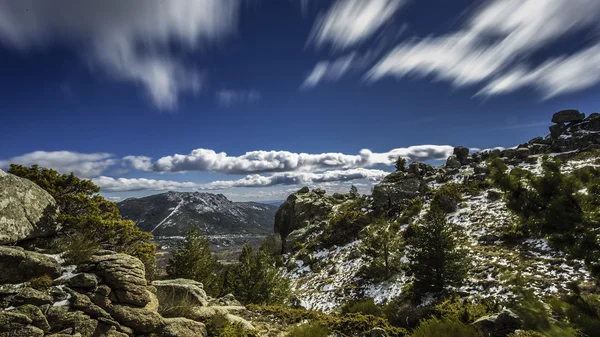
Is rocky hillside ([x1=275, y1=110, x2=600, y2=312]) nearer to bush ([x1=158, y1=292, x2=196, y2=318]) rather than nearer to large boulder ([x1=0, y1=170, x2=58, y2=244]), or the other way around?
bush ([x1=158, y1=292, x2=196, y2=318])

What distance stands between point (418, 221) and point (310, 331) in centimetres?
1913

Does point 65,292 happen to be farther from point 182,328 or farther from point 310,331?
point 310,331

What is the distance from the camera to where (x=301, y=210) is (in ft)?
177

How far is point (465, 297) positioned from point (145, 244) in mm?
19486

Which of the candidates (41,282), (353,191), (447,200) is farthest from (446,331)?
(353,191)

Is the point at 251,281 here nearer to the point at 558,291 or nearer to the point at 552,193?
the point at 558,291

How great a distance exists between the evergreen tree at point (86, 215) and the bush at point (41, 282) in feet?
8.58

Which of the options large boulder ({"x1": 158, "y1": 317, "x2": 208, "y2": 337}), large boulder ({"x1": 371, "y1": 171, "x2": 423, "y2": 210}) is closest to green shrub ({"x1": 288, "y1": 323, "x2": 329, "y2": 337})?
large boulder ({"x1": 158, "y1": 317, "x2": 208, "y2": 337})

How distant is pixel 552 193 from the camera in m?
4.55

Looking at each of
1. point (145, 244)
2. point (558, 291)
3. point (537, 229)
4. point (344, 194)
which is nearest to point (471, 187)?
point (558, 291)

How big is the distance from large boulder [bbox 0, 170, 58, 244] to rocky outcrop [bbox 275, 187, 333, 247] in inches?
1497

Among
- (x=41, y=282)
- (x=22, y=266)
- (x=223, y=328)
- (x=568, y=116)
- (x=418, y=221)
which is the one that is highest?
(x=568, y=116)

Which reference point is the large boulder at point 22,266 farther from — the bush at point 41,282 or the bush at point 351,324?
the bush at point 351,324

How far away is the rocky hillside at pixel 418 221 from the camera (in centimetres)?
1562
